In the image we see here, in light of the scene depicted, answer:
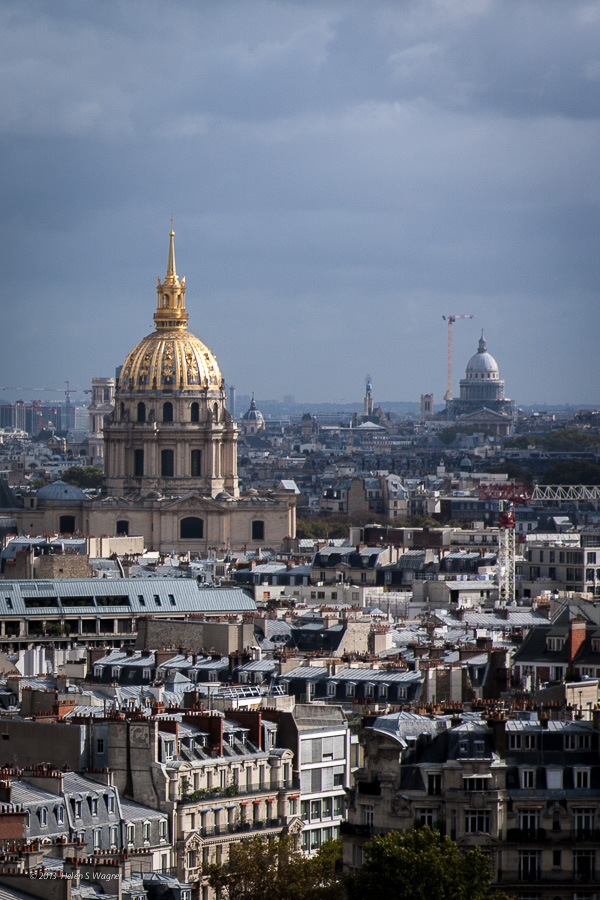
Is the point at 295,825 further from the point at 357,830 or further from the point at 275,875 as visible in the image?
the point at 275,875

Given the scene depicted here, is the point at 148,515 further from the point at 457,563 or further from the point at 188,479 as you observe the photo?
the point at 457,563

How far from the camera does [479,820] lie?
167ft

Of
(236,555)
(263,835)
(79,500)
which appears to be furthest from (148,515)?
(263,835)

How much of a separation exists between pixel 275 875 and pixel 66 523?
440 feet

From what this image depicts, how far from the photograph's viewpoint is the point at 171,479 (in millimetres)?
193250

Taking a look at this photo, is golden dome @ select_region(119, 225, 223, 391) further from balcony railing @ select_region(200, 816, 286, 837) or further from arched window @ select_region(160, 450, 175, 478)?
balcony railing @ select_region(200, 816, 286, 837)

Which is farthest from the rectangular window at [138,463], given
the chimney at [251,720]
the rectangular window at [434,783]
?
the rectangular window at [434,783]

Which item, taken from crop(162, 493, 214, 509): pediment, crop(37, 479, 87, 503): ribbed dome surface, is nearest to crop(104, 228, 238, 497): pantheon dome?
crop(37, 479, 87, 503): ribbed dome surface

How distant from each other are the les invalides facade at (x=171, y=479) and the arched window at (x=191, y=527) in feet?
0.19

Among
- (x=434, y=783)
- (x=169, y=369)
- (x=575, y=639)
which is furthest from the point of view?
(x=169, y=369)

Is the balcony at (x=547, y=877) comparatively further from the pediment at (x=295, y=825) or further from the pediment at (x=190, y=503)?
the pediment at (x=190, y=503)

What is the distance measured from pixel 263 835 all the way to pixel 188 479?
13616 cm

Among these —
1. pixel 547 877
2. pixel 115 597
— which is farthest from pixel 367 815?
pixel 115 597

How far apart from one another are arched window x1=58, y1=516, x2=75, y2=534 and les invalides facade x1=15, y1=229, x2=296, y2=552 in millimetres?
80
